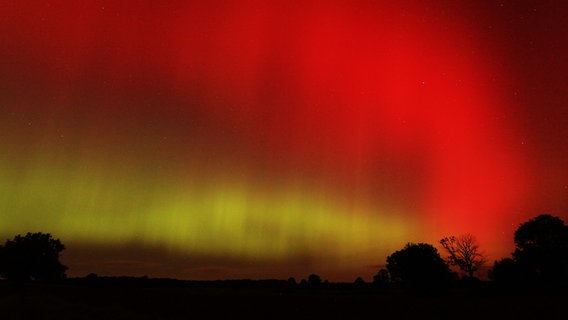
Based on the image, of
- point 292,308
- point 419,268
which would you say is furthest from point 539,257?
point 292,308

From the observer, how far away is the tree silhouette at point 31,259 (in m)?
107

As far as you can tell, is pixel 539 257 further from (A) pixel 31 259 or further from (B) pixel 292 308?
(A) pixel 31 259

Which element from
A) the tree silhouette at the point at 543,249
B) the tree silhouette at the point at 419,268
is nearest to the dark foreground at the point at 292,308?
the tree silhouette at the point at 419,268

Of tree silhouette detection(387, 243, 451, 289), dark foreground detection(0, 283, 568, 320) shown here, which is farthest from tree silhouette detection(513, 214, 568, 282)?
tree silhouette detection(387, 243, 451, 289)

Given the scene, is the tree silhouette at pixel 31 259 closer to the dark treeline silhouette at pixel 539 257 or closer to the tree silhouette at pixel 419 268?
the tree silhouette at pixel 419 268

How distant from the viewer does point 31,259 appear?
356 ft

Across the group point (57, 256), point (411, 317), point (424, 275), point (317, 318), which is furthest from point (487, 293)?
point (57, 256)

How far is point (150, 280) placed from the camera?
166375 mm

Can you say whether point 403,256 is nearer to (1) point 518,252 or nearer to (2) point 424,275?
(2) point 424,275

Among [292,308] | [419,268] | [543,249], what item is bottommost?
[292,308]

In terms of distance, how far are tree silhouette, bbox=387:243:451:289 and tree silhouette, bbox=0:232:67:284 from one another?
268 feet

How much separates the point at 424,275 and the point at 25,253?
298 feet

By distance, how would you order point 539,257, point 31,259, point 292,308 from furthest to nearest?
point 31,259, point 539,257, point 292,308

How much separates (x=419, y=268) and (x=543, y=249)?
19.1 metres
